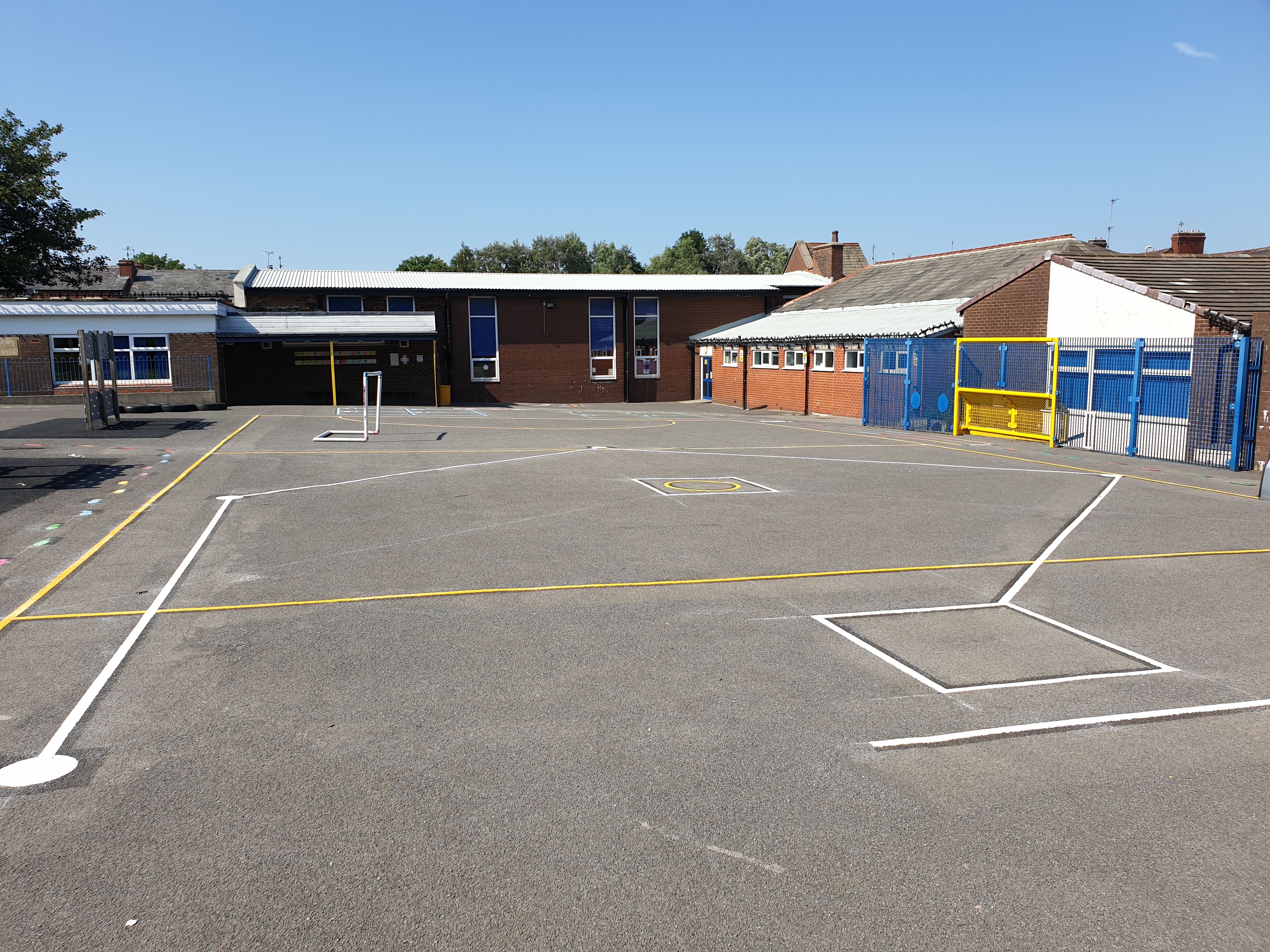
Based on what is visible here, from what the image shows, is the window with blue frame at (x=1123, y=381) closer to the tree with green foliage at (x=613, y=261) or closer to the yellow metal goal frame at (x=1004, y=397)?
the yellow metal goal frame at (x=1004, y=397)

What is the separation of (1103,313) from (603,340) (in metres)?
26.9

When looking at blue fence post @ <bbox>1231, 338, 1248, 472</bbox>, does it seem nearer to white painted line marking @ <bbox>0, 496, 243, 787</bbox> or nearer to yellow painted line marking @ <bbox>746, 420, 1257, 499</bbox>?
yellow painted line marking @ <bbox>746, 420, 1257, 499</bbox>

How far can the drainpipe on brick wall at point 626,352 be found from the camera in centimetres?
4519

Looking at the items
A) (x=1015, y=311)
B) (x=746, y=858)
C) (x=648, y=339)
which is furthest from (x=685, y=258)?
(x=746, y=858)

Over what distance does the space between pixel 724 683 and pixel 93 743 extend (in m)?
3.88

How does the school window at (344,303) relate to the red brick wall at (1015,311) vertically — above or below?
above

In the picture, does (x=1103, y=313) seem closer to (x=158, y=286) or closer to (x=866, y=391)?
(x=866, y=391)

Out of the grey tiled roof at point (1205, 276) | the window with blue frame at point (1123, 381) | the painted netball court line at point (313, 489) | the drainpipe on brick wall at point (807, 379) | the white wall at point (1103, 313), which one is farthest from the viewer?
the drainpipe on brick wall at point (807, 379)

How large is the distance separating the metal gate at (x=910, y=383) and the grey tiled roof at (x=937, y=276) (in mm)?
2809

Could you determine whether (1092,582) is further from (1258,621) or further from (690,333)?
(690,333)

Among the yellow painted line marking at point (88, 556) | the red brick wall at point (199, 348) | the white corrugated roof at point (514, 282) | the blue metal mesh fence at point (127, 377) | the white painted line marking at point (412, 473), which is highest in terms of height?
the white corrugated roof at point (514, 282)

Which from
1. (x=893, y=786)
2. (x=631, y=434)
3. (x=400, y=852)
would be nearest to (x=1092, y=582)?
(x=893, y=786)

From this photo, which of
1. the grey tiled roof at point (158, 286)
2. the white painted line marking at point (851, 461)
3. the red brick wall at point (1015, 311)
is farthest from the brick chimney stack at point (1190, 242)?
the grey tiled roof at point (158, 286)

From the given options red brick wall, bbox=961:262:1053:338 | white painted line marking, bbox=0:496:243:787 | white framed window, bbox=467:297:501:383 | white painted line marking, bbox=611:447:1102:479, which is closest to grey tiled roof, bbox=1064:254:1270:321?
red brick wall, bbox=961:262:1053:338
